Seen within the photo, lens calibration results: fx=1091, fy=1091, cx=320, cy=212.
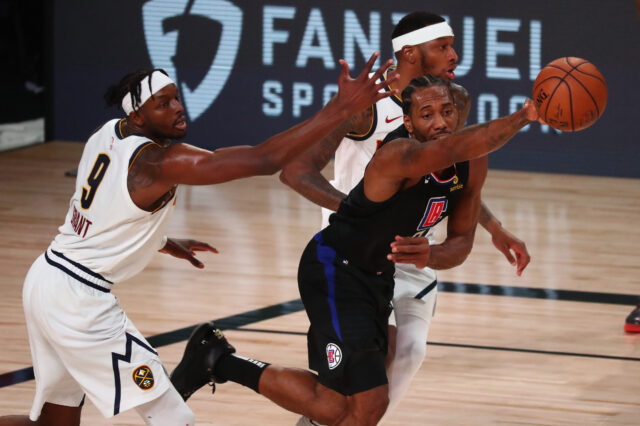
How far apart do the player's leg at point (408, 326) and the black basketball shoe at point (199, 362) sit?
668 millimetres

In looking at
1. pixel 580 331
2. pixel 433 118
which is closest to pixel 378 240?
pixel 433 118

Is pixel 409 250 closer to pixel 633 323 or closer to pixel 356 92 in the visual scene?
pixel 356 92

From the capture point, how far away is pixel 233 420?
4500 millimetres

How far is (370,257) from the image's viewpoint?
12.3 feet

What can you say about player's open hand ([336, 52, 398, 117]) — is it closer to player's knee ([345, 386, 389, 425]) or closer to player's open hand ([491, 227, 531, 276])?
player's knee ([345, 386, 389, 425])

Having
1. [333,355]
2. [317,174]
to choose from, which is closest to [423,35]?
[317,174]

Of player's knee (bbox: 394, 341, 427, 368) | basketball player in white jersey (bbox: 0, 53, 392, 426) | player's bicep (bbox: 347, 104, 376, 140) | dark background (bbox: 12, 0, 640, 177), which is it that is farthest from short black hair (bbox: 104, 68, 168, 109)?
dark background (bbox: 12, 0, 640, 177)

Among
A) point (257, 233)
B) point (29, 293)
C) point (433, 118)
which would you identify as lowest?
point (257, 233)

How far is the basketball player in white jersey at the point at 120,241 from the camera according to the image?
133 inches

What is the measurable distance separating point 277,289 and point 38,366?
3.22 meters

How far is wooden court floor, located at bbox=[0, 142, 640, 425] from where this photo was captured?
15.6 ft

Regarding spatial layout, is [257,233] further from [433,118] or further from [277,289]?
[433,118]

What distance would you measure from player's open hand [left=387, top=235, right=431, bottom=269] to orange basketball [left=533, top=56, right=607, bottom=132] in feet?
1.84

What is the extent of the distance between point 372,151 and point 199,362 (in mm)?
1074
